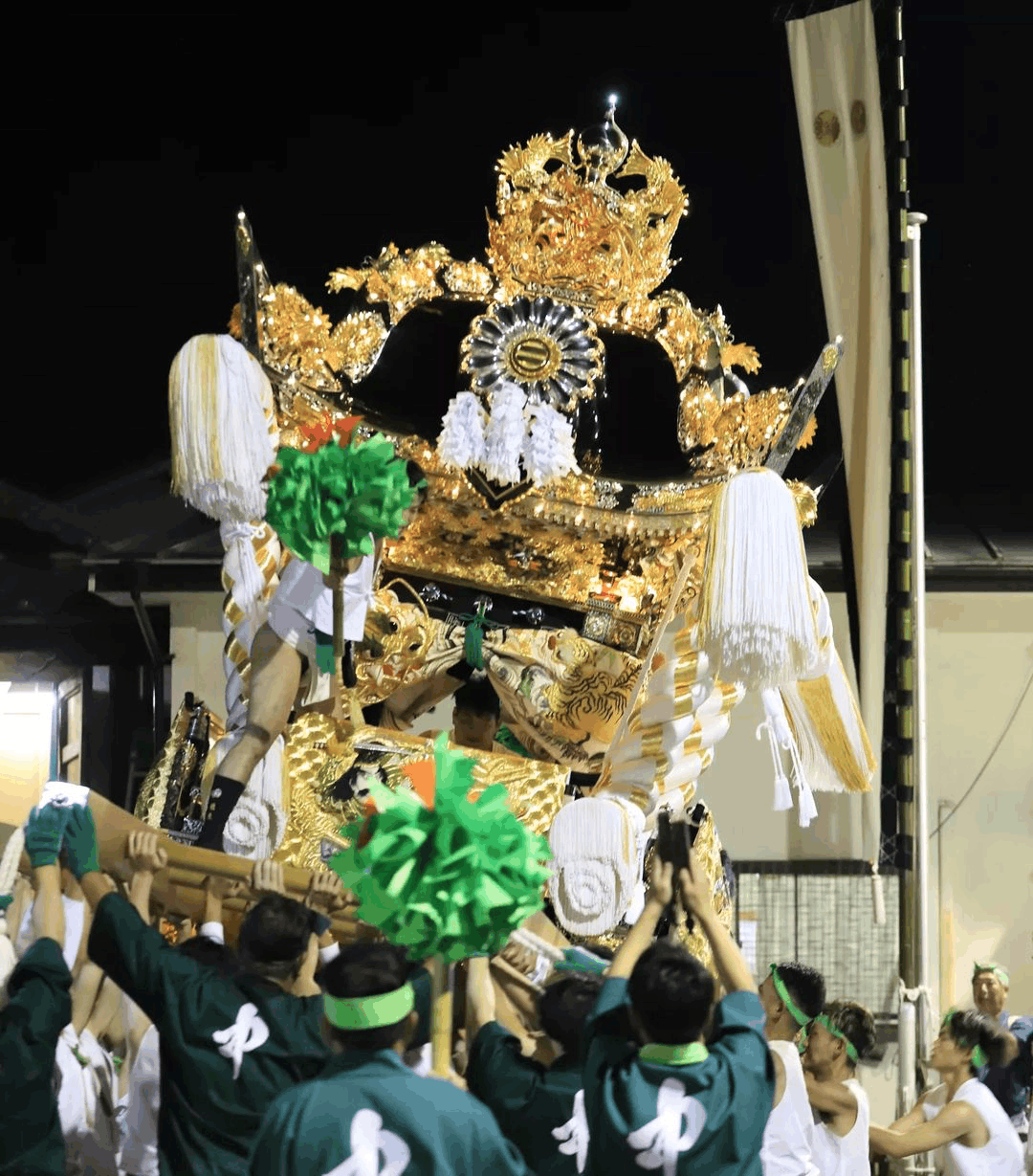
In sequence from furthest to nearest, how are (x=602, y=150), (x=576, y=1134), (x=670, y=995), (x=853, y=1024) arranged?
(x=602, y=150)
(x=853, y=1024)
(x=576, y=1134)
(x=670, y=995)

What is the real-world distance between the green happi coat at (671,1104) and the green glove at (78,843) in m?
0.97

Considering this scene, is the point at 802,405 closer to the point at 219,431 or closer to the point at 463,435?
the point at 463,435

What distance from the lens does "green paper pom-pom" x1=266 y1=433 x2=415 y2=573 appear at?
14.6 feet

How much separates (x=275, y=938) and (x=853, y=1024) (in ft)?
5.22

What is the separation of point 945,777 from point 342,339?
3808mm

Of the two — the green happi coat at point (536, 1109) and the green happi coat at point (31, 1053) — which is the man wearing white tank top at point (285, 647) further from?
the green happi coat at point (536, 1109)

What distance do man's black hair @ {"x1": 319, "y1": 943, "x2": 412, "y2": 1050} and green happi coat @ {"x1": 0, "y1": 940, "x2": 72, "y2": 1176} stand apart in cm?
60

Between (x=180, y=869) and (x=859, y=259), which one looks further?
(x=859, y=259)

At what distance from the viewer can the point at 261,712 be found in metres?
4.72

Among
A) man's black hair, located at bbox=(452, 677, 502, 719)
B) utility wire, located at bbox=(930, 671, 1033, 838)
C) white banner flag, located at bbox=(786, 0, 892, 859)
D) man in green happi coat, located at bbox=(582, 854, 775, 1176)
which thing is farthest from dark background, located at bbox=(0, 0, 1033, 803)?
man in green happi coat, located at bbox=(582, 854, 775, 1176)

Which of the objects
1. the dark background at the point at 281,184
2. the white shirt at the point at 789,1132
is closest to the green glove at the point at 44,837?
the white shirt at the point at 789,1132

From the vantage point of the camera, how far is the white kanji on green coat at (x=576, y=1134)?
121 inches

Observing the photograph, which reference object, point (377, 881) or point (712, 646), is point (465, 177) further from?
point (377, 881)

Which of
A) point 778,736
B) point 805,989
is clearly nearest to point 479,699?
point 778,736
